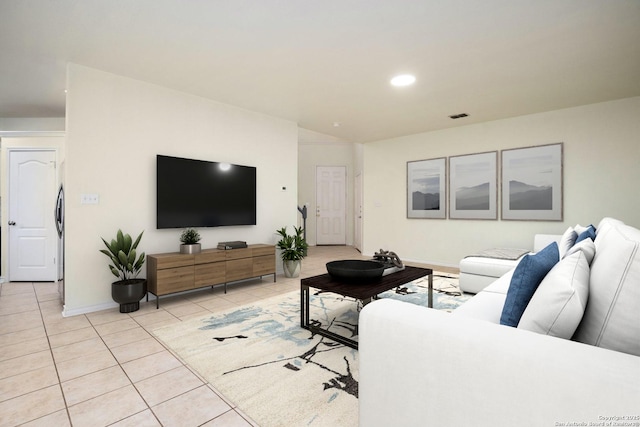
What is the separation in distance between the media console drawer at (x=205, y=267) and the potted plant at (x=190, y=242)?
67 mm

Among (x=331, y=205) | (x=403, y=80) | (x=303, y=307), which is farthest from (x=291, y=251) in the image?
(x=331, y=205)

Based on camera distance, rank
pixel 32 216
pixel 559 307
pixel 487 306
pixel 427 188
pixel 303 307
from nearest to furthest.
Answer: pixel 559 307 < pixel 487 306 < pixel 303 307 < pixel 32 216 < pixel 427 188

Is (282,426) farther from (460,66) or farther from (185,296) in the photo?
(460,66)

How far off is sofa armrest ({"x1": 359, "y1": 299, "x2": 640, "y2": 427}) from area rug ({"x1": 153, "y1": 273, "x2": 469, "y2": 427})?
1.94 feet

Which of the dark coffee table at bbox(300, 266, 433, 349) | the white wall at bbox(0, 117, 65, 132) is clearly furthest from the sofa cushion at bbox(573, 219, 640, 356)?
the white wall at bbox(0, 117, 65, 132)

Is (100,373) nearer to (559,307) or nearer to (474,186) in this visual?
(559,307)

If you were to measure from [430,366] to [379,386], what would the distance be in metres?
0.22

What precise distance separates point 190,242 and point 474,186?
4370mm

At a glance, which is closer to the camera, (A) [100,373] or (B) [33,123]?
(A) [100,373]

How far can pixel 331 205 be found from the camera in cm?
838

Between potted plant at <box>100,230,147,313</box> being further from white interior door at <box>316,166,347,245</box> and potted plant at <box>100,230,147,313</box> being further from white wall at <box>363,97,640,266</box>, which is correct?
white interior door at <box>316,166,347,245</box>

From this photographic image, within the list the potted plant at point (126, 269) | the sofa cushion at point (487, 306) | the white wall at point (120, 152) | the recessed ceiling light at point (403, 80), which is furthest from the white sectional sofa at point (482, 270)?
the potted plant at point (126, 269)

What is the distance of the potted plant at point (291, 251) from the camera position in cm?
448

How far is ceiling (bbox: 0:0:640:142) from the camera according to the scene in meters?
2.17
